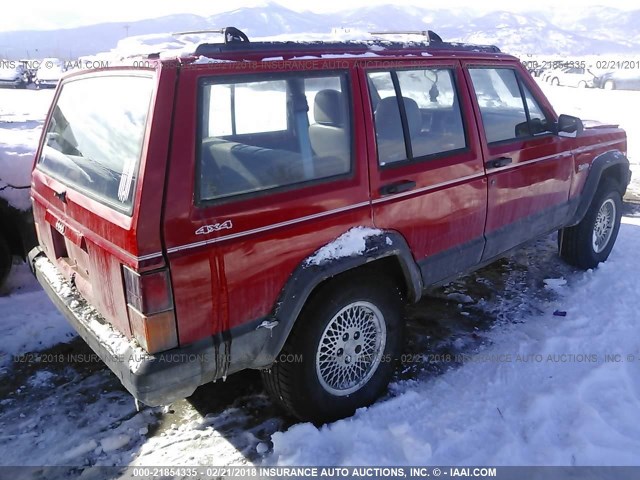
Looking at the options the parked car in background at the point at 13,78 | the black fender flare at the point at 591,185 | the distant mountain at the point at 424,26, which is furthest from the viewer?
the distant mountain at the point at 424,26

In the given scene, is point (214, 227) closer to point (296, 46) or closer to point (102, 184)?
point (102, 184)

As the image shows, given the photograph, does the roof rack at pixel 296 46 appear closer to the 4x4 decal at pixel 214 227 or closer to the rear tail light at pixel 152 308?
the 4x4 decal at pixel 214 227

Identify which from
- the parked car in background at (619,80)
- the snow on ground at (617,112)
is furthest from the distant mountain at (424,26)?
the snow on ground at (617,112)

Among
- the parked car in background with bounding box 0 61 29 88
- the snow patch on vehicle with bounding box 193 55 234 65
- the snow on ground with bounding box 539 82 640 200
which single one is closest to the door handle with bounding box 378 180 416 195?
the snow patch on vehicle with bounding box 193 55 234 65

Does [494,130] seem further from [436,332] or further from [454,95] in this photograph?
[436,332]

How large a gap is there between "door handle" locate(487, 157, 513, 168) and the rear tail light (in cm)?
228

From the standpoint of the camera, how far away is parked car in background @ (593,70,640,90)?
24.6 meters

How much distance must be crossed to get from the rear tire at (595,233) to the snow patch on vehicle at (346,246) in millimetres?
2864

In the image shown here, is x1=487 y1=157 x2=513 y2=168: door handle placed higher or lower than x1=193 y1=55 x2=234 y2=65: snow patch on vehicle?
lower

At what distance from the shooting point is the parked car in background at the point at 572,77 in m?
26.7

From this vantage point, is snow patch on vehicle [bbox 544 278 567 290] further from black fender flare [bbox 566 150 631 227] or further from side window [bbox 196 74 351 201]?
side window [bbox 196 74 351 201]

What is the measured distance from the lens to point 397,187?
111 inches

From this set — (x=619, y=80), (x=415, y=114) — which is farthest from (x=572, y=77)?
(x=415, y=114)

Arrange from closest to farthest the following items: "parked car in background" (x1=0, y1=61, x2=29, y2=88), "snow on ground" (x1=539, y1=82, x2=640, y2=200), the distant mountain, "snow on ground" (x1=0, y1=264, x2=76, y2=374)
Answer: "snow on ground" (x1=0, y1=264, x2=76, y2=374)
"snow on ground" (x1=539, y1=82, x2=640, y2=200)
"parked car in background" (x1=0, y1=61, x2=29, y2=88)
the distant mountain
